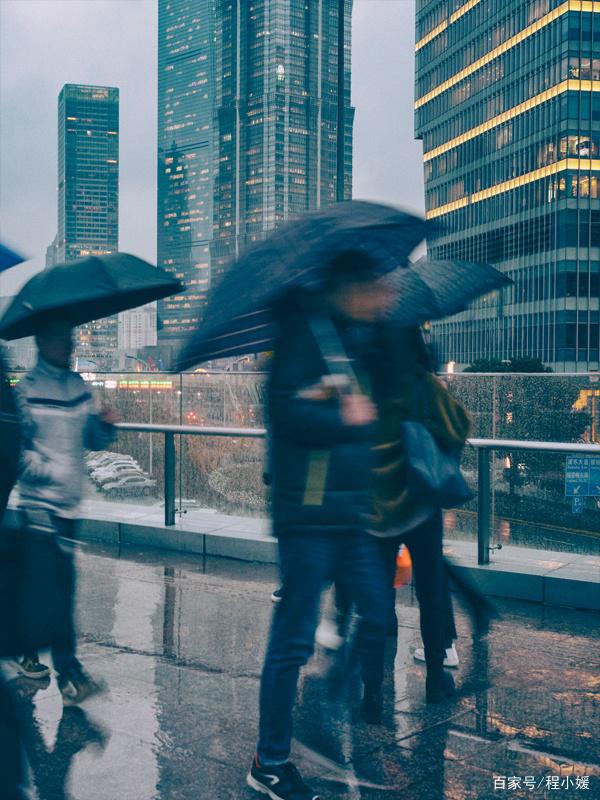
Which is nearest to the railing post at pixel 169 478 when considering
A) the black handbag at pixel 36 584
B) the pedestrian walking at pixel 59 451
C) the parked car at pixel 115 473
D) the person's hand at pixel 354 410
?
the parked car at pixel 115 473

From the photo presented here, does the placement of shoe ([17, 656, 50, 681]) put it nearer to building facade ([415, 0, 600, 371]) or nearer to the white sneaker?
the white sneaker

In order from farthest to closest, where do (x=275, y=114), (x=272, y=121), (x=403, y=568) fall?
(x=272, y=121)
(x=275, y=114)
(x=403, y=568)

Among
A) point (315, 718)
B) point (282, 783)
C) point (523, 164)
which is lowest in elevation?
point (315, 718)

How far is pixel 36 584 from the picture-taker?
4.12 m

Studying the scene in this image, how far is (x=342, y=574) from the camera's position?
346cm

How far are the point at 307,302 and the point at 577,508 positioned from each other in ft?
12.1

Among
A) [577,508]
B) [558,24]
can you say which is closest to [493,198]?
[558,24]

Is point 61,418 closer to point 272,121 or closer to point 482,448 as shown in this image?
point 482,448

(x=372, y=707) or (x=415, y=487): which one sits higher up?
(x=415, y=487)

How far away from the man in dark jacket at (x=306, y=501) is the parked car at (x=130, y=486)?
221 inches

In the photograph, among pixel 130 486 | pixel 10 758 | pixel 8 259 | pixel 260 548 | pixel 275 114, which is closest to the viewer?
pixel 10 758

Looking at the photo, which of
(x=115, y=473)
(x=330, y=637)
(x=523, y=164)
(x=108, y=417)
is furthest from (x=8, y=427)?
(x=523, y=164)

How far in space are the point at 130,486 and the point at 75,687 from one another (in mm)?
4696

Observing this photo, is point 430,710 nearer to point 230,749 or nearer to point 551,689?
point 551,689
